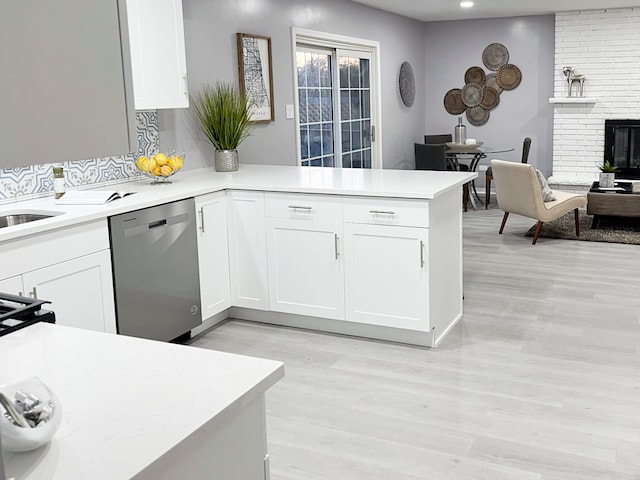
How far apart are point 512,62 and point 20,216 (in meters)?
7.28

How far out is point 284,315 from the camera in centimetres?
417

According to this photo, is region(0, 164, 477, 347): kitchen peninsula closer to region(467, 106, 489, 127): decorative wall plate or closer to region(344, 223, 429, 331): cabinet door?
region(344, 223, 429, 331): cabinet door

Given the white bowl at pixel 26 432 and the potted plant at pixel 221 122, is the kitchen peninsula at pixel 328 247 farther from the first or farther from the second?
the white bowl at pixel 26 432

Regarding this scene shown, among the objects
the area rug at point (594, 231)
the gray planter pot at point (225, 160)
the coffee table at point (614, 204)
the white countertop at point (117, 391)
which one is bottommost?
the area rug at point (594, 231)

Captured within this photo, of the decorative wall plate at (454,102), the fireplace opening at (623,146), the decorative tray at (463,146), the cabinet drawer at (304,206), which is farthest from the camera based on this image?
the decorative wall plate at (454,102)

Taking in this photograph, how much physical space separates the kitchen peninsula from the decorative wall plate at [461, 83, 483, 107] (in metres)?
5.38

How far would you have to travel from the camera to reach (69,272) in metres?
3.05

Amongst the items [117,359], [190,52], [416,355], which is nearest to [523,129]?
[190,52]

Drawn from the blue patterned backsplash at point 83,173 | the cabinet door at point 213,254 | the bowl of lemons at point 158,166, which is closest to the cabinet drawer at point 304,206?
the cabinet door at point 213,254

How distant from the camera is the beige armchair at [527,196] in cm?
615

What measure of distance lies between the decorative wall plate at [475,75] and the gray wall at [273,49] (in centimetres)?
127

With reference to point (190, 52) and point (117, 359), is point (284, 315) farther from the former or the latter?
point (117, 359)

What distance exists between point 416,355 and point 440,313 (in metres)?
0.32

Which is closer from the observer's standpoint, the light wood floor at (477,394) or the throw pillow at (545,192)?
the light wood floor at (477,394)
